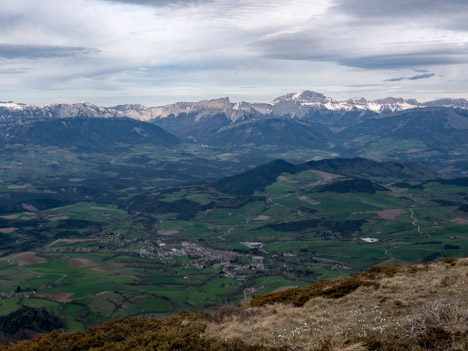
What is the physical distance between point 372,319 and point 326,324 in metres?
3.27

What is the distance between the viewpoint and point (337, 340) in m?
25.6

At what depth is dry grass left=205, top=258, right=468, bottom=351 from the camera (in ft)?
79.3

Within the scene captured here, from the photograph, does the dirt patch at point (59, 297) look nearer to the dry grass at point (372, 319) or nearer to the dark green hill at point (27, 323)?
the dark green hill at point (27, 323)

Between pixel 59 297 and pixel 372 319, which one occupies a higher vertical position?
pixel 372 319

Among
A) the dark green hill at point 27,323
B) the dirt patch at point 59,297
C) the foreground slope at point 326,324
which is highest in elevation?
the foreground slope at point 326,324

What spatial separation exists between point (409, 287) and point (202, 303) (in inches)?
4889

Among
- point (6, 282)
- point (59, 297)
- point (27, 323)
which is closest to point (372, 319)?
point (27, 323)

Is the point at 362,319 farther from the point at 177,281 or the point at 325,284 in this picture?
the point at 177,281

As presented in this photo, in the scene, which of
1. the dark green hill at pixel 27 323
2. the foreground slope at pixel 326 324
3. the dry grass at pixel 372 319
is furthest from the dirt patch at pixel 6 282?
the dry grass at pixel 372 319

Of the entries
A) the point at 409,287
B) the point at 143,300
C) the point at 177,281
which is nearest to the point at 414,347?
the point at 409,287

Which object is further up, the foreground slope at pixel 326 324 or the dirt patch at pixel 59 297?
the foreground slope at pixel 326 324

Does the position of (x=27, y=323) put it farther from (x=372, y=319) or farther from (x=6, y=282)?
(x=372, y=319)

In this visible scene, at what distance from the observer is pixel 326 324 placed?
30203mm

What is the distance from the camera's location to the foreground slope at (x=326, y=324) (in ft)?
81.5
